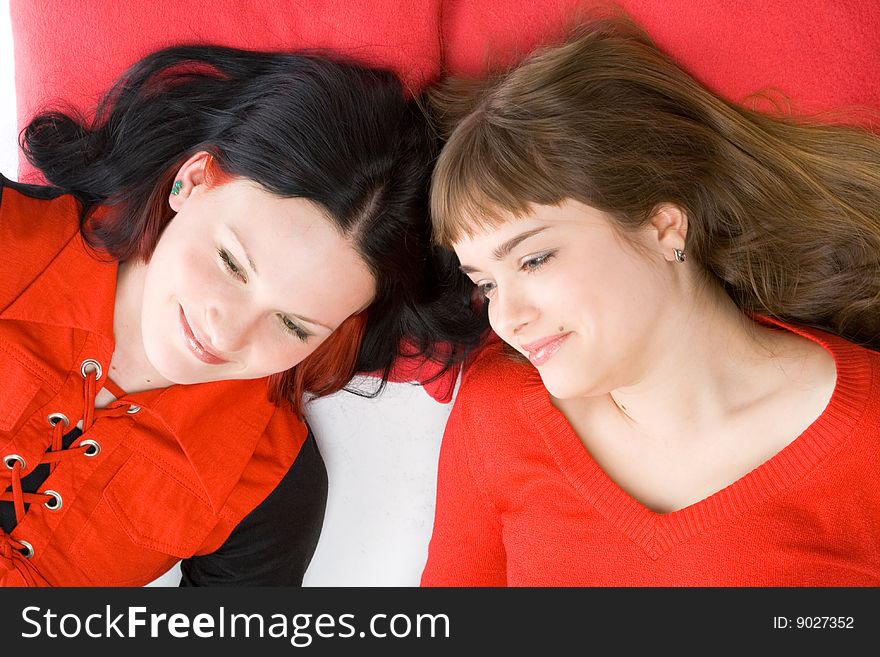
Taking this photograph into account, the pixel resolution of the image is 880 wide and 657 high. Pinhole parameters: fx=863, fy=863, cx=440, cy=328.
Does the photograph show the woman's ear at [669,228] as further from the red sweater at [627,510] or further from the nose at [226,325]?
the nose at [226,325]

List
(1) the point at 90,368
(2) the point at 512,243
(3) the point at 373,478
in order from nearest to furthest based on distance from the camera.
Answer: (2) the point at 512,243 < (1) the point at 90,368 < (3) the point at 373,478

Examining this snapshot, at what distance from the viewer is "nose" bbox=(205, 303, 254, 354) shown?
1384mm

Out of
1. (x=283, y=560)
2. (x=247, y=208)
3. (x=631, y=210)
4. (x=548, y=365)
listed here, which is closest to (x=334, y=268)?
(x=247, y=208)

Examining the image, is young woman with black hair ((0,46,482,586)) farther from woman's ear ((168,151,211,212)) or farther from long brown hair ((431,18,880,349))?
long brown hair ((431,18,880,349))

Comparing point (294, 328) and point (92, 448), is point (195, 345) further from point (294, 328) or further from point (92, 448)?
point (92, 448)

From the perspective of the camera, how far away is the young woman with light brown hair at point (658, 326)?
1359 millimetres

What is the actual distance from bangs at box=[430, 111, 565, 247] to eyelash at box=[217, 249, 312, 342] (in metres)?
0.29

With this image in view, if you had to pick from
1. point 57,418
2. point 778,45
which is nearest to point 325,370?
point 57,418

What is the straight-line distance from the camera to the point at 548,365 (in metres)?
1.38

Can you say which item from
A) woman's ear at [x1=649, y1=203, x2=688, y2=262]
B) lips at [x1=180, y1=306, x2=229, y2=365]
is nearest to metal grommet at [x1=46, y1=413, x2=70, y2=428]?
lips at [x1=180, y1=306, x2=229, y2=365]

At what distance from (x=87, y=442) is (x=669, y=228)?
1.08 metres

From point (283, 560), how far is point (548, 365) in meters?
0.72

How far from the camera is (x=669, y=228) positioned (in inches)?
55.6
